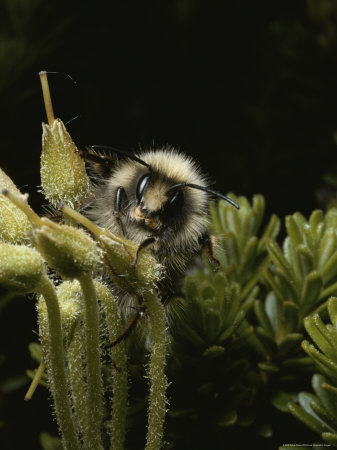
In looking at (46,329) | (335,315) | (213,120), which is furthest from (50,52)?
(335,315)

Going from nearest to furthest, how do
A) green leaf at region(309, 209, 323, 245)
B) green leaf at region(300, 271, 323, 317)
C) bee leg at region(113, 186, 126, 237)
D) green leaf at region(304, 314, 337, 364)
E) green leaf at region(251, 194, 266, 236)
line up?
green leaf at region(304, 314, 337, 364), green leaf at region(300, 271, 323, 317), bee leg at region(113, 186, 126, 237), green leaf at region(309, 209, 323, 245), green leaf at region(251, 194, 266, 236)

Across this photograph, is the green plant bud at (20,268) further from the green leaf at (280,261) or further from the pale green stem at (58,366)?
the green leaf at (280,261)

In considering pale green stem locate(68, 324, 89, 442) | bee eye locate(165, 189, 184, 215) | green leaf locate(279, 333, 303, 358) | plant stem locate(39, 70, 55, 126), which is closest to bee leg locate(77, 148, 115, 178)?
bee eye locate(165, 189, 184, 215)

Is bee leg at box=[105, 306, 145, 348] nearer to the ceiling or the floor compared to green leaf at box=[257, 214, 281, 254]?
nearer to the floor

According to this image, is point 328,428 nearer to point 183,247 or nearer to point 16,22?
point 183,247

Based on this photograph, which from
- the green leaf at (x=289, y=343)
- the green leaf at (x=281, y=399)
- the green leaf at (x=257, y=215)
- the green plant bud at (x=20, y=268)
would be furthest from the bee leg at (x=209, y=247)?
the green plant bud at (x=20, y=268)

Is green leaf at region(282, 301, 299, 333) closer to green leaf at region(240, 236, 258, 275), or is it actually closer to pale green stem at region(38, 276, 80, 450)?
green leaf at region(240, 236, 258, 275)

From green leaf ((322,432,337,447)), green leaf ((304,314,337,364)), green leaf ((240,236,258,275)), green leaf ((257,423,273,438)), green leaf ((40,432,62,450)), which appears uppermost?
green leaf ((304,314,337,364))

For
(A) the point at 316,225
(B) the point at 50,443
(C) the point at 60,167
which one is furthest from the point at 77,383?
(A) the point at 316,225
